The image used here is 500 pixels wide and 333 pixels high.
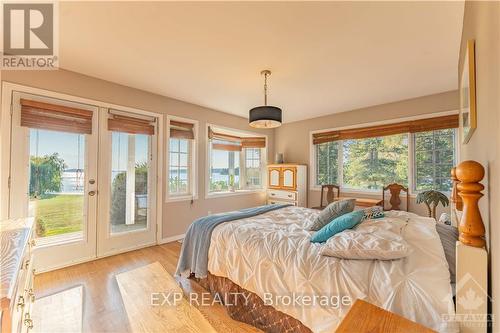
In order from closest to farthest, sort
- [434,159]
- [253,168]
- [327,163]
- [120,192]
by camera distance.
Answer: [120,192] → [434,159] → [327,163] → [253,168]

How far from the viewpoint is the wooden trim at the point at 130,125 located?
3.20 m

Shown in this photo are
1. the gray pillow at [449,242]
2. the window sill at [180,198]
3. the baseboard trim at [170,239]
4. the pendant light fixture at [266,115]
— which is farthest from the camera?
the window sill at [180,198]

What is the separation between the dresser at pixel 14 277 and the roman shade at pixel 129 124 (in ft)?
5.77

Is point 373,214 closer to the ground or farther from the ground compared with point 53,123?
closer to the ground

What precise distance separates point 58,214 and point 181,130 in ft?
6.93

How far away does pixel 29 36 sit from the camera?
6.91 feet

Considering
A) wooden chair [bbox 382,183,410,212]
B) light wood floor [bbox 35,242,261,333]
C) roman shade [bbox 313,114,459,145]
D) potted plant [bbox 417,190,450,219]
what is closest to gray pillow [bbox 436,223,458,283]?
light wood floor [bbox 35,242,261,333]

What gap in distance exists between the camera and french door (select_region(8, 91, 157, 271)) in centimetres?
257

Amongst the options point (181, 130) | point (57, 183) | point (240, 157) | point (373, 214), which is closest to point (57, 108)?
point (57, 183)

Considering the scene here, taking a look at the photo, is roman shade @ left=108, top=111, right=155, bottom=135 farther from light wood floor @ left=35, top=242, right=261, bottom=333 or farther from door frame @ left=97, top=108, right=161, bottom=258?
light wood floor @ left=35, top=242, right=261, bottom=333

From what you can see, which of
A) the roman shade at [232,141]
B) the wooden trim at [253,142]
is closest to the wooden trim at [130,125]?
the roman shade at [232,141]

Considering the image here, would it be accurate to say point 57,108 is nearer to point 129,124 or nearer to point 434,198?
point 129,124

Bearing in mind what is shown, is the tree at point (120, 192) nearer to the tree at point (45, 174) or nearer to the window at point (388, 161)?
the tree at point (45, 174)

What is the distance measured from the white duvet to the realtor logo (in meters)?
2.43
